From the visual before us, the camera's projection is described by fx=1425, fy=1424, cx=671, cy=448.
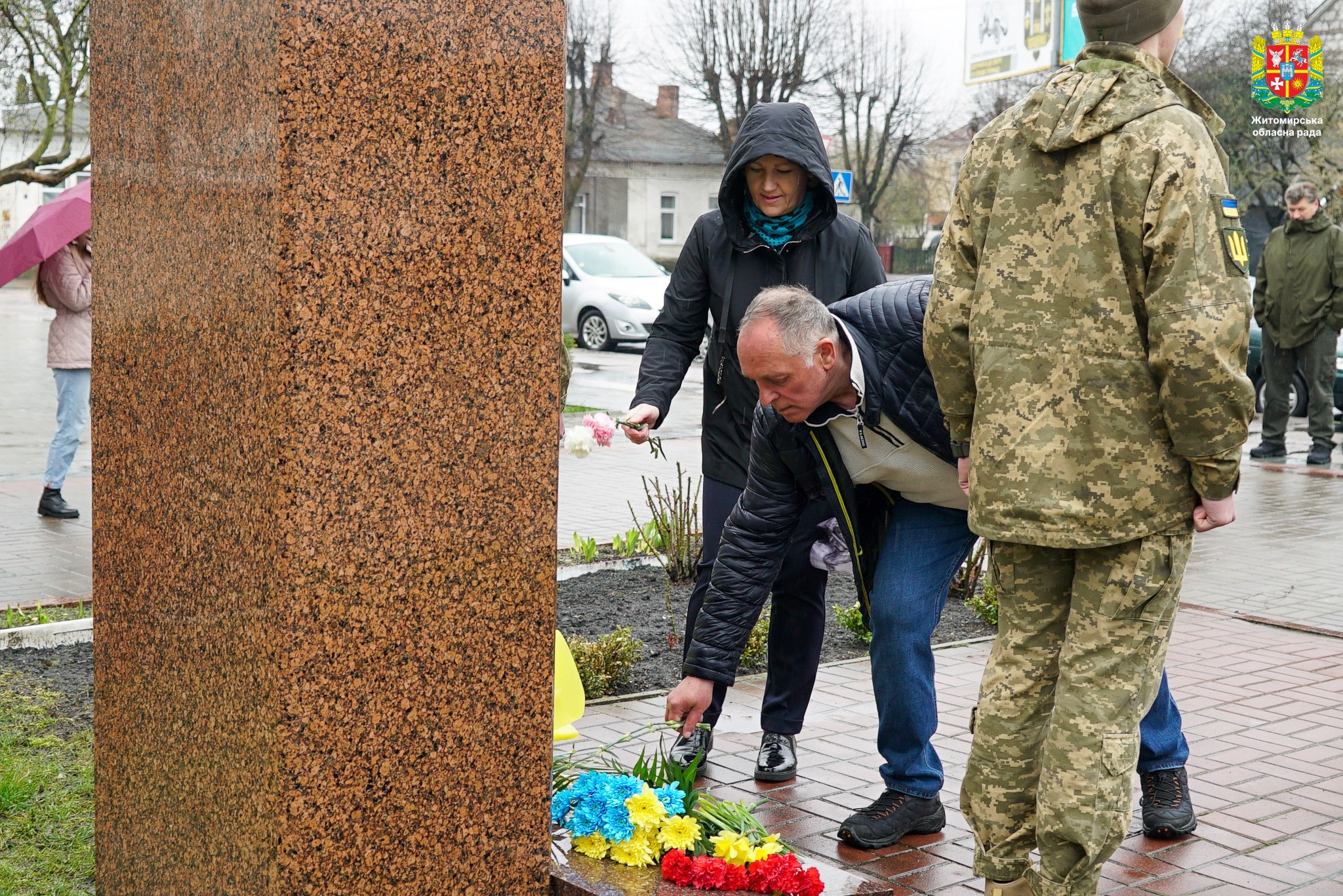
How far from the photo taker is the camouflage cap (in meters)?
2.88

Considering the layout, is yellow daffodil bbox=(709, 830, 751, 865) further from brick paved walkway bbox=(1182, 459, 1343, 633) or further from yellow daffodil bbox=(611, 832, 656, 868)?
brick paved walkway bbox=(1182, 459, 1343, 633)

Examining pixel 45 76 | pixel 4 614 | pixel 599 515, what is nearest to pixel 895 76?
pixel 45 76

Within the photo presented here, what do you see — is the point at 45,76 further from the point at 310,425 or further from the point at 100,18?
the point at 310,425

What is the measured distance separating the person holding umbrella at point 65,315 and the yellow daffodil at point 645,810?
615cm

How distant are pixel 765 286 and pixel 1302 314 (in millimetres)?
9171

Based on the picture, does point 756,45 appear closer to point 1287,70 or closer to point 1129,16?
point 1287,70

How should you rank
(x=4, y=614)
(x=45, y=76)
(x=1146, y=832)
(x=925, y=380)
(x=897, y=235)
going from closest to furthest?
(x=925, y=380) → (x=1146, y=832) → (x=4, y=614) → (x=45, y=76) → (x=897, y=235)

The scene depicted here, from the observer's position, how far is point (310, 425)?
92.2 inches

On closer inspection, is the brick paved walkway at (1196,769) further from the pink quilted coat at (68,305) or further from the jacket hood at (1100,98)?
the pink quilted coat at (68,305)

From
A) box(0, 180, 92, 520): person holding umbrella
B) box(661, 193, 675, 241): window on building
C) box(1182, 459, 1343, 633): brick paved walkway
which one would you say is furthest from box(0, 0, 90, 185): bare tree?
box(661, 193, 675, 241): window on building

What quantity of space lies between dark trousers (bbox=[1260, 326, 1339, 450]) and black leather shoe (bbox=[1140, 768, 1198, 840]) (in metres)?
9.47

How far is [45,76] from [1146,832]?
12.2 metres

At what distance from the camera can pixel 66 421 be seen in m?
8.43

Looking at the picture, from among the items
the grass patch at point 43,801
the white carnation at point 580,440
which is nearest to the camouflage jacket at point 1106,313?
the grass patch at point 43,801
